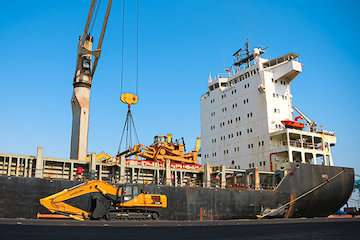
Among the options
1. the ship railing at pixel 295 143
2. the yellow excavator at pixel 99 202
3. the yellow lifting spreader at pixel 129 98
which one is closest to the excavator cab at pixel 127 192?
the yellow excavator at pixel 99 202

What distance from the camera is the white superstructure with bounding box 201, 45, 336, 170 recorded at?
3159 centimetres

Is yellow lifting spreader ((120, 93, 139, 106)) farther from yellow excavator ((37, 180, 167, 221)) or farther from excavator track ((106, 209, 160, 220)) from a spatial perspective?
excavator track ((106, 209, 160, 220))

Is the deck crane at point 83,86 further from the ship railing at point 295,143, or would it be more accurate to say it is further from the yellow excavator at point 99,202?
the ship railing at point 295,143

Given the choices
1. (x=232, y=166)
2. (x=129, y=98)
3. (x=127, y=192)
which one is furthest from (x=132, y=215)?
(x=232, y=166)

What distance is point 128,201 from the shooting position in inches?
738

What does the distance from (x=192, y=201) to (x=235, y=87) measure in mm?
16482

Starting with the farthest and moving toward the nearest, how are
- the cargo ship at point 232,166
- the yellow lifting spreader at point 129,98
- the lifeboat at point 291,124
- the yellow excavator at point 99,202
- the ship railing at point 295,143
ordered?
the ship railing at point 295,143 → the lifeboat at point 291,124 → the yellow lifting spreader at point 129,98 → the cargo ship at point 232,166 → the yellow excavator at point 99,202

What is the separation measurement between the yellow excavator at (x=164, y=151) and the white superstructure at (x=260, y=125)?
5703 millimetres

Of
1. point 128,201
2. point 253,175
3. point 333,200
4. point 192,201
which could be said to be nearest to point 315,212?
point 333,200

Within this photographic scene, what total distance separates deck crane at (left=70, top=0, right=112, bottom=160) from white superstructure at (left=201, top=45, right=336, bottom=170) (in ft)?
52.4

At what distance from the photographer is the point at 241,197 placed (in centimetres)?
2525

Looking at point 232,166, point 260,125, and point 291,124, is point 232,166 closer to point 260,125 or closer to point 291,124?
point 260,125

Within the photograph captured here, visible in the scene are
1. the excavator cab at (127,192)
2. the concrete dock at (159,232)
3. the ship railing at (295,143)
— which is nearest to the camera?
the concrete dock at (159,232)

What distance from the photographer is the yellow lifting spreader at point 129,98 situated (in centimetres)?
2481
